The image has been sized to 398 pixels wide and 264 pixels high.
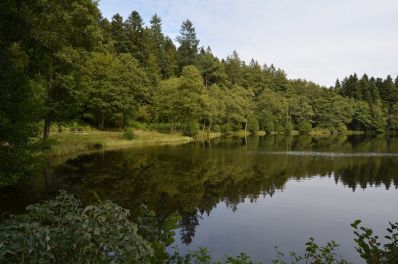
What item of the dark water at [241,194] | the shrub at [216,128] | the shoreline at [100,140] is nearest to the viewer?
the dark water at [241,194]

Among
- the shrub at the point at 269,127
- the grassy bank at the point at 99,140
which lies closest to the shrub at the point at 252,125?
the shrub at the point at 269,127

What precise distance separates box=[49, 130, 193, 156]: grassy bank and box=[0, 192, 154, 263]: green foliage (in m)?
Result: 26.0

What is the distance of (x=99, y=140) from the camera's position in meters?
42.8

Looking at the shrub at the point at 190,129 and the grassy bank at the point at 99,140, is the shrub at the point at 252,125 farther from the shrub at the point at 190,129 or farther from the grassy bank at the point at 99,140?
the grassy bank at the point at 99,140

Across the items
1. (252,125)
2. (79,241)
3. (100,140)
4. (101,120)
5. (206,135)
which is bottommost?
(100,140)

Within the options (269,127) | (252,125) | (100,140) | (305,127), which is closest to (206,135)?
(252,125)

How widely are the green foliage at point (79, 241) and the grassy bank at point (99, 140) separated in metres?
26.0

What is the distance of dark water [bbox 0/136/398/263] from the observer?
13.6m

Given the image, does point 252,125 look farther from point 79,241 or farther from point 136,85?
point 79,241

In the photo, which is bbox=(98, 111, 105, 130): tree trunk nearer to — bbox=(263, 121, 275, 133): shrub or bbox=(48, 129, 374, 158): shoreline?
bbox=(48, 129, 374, 158): shoreline

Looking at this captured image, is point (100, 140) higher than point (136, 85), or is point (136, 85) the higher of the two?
point (136, 85)

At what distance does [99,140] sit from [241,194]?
88.1 ft

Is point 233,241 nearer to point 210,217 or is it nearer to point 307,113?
point 210,217

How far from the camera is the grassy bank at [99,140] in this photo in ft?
112
